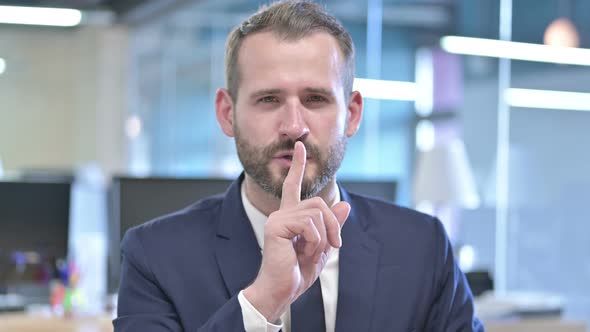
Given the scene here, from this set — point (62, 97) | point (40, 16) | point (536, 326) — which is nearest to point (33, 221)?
point (536, 326)

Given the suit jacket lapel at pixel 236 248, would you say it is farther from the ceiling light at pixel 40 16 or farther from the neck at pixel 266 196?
the ceiling light at pixel 40 16

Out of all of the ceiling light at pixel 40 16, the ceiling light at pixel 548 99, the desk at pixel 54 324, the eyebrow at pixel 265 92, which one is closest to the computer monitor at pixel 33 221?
the desk at pixel 54 324

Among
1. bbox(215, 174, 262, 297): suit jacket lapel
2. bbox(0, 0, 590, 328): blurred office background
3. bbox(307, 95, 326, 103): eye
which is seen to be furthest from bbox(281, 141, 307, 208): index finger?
bbox(0, 0, 590, 328): blurred office background

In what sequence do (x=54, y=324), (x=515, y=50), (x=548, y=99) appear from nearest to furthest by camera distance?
(x=54, y=324) → (x=548, y=99) → (x=515, y=50)

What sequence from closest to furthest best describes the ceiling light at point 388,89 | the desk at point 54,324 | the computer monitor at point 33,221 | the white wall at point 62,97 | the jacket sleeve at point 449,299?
1. the jacket sleeve at point 449,299
2. the desk at point 54,324
3. the computer monitor at point 33,221
4. the ceiling light at point 388,89
5. the white wall at point 62,97

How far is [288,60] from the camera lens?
153 cm

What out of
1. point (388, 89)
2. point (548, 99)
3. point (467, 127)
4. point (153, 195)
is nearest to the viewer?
point (153, 195)

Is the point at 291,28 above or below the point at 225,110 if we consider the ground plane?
above

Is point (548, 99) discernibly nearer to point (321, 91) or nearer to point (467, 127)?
point (467, 127)

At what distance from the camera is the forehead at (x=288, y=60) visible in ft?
4.99

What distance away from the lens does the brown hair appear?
1566mm

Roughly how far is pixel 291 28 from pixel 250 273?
1.42ft

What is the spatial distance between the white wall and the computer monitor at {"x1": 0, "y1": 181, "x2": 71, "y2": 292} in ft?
25.7

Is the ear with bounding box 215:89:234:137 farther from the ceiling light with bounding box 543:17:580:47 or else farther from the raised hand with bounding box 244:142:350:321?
the ceiling light with bounding box 543:17:580:47
